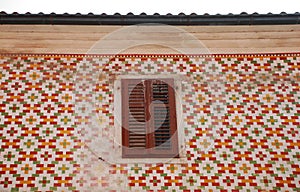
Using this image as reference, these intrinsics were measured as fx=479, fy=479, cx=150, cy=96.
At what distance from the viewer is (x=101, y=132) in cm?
704

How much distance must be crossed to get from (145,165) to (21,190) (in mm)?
1732

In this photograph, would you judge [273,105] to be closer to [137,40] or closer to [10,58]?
[137,40]

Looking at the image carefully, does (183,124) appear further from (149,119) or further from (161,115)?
(149,119)

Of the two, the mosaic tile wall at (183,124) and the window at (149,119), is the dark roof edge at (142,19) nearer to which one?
the mosaic tile wall at (183,124)

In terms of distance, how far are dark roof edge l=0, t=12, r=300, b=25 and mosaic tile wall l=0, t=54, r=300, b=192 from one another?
0.61 meters

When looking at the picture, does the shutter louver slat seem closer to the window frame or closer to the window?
the window

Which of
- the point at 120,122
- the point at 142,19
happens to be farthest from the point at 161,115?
the point at 142,19

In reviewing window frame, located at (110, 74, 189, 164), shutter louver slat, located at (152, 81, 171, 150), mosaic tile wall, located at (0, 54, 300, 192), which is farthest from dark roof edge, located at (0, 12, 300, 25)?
shutter louver slat, located at (152, 81, 171, 150)

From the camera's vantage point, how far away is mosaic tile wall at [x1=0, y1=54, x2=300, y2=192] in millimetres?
6672

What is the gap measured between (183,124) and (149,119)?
0.52 metres

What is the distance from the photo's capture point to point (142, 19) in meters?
7.30

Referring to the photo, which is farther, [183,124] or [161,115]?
[161,115]

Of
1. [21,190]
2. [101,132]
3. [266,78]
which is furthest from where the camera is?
[266,78]

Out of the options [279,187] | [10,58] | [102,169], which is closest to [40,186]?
[102,169]
